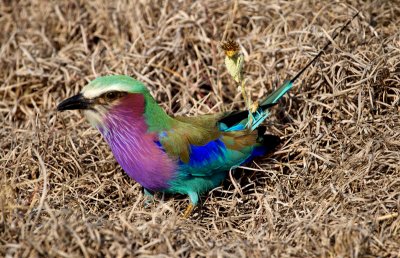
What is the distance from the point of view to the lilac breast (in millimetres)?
3754

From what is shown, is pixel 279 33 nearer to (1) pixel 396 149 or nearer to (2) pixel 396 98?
(2) pixel 396 98

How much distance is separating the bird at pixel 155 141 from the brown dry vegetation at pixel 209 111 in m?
0.14

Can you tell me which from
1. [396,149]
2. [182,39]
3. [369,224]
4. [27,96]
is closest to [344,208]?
[369,224]

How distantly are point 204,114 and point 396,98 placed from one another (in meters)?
1.28

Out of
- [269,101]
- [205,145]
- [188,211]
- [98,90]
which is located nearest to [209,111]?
[269,101]

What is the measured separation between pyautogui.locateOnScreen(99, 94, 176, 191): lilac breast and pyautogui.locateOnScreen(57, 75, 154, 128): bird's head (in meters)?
0.02

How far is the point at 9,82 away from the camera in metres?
5.00

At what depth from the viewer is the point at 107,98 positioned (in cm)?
368

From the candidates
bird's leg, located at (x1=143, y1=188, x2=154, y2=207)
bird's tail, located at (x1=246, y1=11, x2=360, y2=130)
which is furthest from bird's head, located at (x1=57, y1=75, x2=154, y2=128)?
bird's tail, located at (x1=246, y1=11, x2=360, y2=130)

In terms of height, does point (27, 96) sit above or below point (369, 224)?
above

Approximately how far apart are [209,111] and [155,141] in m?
0.90

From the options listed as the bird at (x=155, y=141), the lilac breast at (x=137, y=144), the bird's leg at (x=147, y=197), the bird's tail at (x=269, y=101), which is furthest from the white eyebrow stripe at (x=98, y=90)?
the bird's tail at (x=269, y=101)

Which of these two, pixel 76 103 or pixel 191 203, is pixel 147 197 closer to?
pixel 191 203

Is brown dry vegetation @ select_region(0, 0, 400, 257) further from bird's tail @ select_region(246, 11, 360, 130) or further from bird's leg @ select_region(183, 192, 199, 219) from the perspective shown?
bird's tail @ select_region(246, 11, 360, 130)
